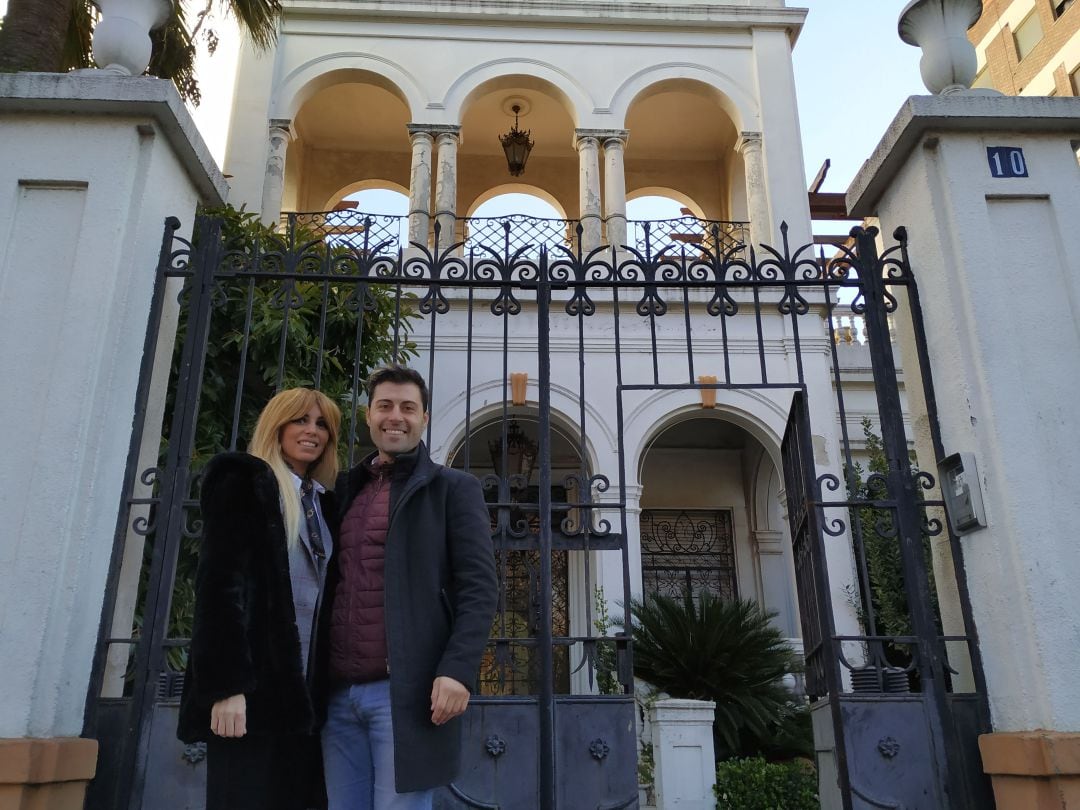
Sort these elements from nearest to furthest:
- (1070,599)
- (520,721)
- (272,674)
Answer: (272,674) < (1070,599) < (520,721)

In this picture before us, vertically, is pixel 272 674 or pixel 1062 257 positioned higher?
pixel 1062 257

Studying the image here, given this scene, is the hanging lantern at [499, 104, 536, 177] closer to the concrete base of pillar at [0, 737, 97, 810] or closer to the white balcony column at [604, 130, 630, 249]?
the white balcony column at [604, 130, 630, 249]

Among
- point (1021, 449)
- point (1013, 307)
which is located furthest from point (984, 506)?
point (1013, 307)

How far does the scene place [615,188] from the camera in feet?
39.9

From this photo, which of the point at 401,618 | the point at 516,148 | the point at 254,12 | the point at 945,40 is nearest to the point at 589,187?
the point at 516,148

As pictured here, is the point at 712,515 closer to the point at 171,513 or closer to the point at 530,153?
the point at 530,153

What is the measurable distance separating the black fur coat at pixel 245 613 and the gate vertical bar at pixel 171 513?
114 cm

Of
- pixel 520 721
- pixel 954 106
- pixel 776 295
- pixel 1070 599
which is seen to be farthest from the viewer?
pixel 776 295

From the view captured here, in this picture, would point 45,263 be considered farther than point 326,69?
No

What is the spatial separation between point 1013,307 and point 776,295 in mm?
8118

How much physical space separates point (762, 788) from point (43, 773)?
574 cm

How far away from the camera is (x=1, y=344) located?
3.52 metres

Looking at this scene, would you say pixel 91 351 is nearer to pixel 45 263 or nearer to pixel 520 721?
pixel 45 263

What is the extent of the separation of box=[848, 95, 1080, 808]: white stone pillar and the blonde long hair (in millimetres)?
2516
